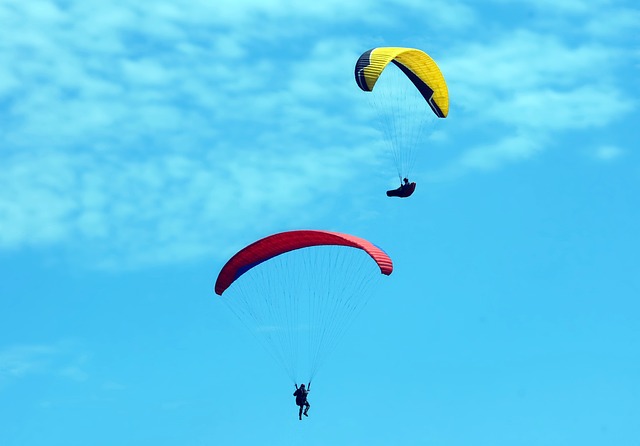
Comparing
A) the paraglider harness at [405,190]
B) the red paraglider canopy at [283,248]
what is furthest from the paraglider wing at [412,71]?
the red paraglider canopy at [283,248]

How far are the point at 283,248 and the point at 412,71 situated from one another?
902 centimetres

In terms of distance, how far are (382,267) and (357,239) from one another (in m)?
2.25

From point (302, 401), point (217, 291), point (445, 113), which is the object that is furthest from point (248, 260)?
point (445, 113)

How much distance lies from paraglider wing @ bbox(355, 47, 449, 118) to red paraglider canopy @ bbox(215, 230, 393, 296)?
18.4 feet

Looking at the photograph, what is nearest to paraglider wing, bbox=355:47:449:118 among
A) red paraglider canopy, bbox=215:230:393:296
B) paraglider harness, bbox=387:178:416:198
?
paraglider harness, bbox=387:178:416:198

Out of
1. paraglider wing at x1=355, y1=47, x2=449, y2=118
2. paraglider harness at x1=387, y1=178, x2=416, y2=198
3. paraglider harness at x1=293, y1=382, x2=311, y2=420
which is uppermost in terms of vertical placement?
paraglider wing at x1=355, y1=47, x2=449, y2=118

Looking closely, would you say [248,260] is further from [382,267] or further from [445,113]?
[445,113]

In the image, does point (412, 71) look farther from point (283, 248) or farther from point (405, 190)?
point (283, 248)

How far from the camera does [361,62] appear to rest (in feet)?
179

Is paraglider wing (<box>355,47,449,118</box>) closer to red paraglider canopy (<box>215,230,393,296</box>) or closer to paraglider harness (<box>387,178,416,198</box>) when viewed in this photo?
paraglider harness (<box>387,178,416,198</box>)

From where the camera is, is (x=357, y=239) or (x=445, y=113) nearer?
(x=357, y=239)

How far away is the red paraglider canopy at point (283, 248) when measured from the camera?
5228cm

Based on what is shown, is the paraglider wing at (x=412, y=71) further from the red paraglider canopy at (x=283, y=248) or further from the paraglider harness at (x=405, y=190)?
the red paraglider canopy at (x=283, y=248)

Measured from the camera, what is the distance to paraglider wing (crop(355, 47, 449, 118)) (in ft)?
177
